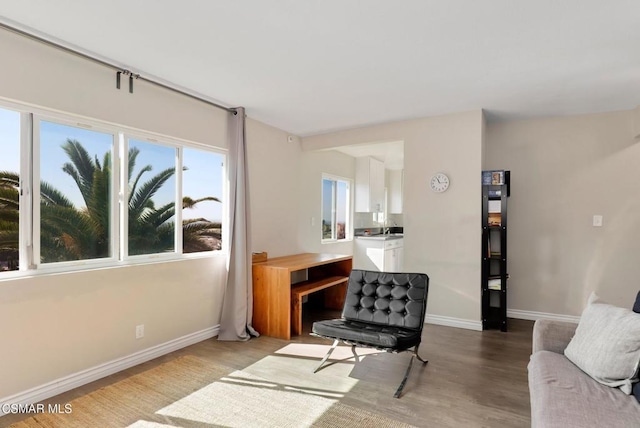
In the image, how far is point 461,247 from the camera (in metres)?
4.08

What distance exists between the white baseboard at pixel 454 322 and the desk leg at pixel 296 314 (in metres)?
1.59

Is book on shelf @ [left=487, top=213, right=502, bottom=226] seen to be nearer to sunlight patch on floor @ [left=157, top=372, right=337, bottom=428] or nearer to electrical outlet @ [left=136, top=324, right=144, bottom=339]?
sunlight patch on floor @ [left=157, top=372, right=337, bottom=428]

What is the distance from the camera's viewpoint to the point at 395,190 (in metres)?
7.93

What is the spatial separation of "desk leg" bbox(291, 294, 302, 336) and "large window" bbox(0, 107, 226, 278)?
1110 mm

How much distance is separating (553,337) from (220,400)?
89.6 inches

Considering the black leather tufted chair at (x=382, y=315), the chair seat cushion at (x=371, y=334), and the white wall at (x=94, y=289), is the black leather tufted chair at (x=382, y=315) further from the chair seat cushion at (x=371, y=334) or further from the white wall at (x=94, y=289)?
the white wall at (x=94, y=289)

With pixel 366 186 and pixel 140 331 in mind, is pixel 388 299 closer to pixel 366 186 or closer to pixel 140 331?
pixel 140 331

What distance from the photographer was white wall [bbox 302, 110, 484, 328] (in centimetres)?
402

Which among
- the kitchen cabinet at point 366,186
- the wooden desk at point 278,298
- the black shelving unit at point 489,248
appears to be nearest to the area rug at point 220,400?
the wooden desk at point 278,298

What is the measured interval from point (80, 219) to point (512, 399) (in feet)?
11.5

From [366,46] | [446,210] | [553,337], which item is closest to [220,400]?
[553,337]

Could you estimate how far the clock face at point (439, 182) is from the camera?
4176 mm

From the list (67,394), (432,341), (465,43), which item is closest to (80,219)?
(67,394)

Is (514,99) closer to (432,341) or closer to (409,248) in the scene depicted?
(409,248)
